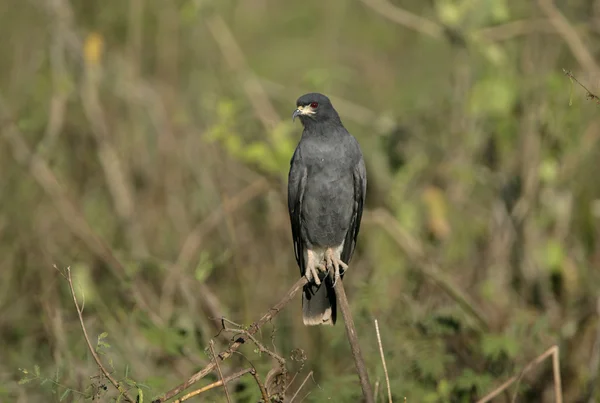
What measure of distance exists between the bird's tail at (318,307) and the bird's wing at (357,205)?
0.50m

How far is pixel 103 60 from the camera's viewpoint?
26.9 feet

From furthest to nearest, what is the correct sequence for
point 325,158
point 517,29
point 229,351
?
point 517,29 → point 325,158 → point 229,351

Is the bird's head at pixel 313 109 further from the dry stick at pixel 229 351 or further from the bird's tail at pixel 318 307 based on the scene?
the dry stick at pixel 229 351

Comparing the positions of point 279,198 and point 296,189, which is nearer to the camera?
point 296,189

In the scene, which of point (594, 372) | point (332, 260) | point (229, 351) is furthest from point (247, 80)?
point (229, 351)

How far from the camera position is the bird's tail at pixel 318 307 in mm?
5164

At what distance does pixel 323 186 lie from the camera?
5.38 m

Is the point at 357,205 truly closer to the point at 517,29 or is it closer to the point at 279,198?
the point at 279,198

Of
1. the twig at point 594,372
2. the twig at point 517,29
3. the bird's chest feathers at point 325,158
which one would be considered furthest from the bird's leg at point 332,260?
the twig at point 517,29

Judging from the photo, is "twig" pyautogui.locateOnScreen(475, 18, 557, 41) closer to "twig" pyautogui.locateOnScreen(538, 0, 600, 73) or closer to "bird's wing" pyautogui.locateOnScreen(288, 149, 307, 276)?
"twig" pyautogui.locateOnScreen(538, 0, 600, 73)

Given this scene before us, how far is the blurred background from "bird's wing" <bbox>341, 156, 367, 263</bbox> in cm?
31

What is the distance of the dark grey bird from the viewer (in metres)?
5.24

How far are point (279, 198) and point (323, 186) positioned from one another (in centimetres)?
214

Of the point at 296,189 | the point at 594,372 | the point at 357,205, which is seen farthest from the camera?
the point at 594,372
